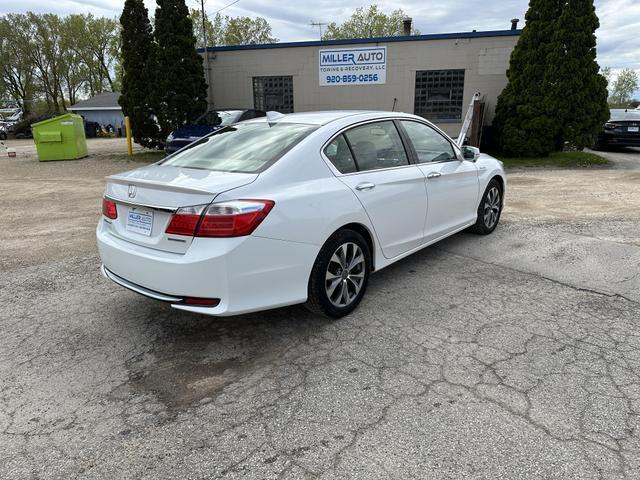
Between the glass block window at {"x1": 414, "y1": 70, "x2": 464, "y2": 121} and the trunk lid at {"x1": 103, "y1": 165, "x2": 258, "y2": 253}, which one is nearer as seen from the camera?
the trunk lid at {"x1": 103, "y1": 165, "x2": 258, "y2": 253}

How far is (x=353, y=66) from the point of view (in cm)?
1551

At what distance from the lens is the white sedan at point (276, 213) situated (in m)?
3.00

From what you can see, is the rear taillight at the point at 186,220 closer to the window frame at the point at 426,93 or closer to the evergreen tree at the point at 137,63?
the window frame at the point at 426,93

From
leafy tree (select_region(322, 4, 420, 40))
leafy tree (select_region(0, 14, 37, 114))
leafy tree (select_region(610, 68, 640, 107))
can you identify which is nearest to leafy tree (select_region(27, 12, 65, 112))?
leafy tree (select_region(0, 14, 37, 114))

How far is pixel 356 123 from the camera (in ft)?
13.4

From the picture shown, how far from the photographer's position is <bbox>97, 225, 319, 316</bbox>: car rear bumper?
9.68 ft

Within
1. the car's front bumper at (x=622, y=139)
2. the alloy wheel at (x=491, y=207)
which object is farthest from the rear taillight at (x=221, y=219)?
the car's front bumper at (x=622, y=139)

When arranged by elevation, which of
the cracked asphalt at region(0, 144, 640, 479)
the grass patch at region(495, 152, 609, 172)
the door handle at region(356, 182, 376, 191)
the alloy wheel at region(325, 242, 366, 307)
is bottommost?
the cracked asphalt at region(0, 144, 640, 479)

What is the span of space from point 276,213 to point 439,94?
13496mm

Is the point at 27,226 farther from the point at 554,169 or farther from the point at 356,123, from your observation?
the point at 554,169

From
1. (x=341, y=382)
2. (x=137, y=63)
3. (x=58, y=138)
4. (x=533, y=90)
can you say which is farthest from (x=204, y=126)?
(x=341, y=382)

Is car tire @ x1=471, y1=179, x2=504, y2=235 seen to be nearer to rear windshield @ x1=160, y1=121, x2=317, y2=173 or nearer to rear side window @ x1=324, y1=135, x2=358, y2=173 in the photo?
rear side window @ x1=324, y1=135, x2=358, y2=173

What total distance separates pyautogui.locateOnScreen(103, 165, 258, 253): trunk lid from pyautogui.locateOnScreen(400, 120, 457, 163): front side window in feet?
6.59

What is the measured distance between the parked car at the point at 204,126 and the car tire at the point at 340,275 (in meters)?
9.32
